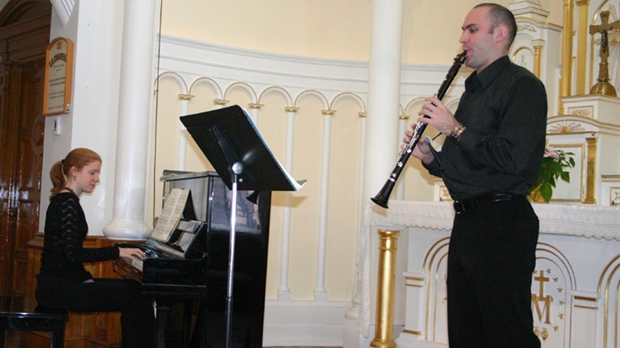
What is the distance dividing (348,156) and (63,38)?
2598 millimetres

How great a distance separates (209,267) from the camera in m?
4.02

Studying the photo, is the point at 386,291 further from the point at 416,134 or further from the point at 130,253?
the point at 416,134

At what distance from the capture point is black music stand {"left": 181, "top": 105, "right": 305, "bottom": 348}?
135 inches

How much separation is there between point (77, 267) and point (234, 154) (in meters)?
1.25

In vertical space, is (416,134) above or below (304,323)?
above

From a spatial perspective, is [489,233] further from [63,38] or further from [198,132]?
[63,38]

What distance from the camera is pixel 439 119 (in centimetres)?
262

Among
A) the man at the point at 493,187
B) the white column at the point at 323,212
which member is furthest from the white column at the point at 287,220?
the man at the point at 493,187

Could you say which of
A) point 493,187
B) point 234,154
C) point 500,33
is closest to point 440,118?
point 493,187

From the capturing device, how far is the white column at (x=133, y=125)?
205 inches

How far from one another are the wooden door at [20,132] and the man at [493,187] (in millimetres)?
5195


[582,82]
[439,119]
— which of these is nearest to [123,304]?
[439,119]

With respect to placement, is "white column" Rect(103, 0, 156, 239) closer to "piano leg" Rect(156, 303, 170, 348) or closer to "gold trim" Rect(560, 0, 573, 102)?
"piano leg" Rect(156, 303, 170, 348)

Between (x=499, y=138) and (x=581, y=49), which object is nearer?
(x=499, y=138)
